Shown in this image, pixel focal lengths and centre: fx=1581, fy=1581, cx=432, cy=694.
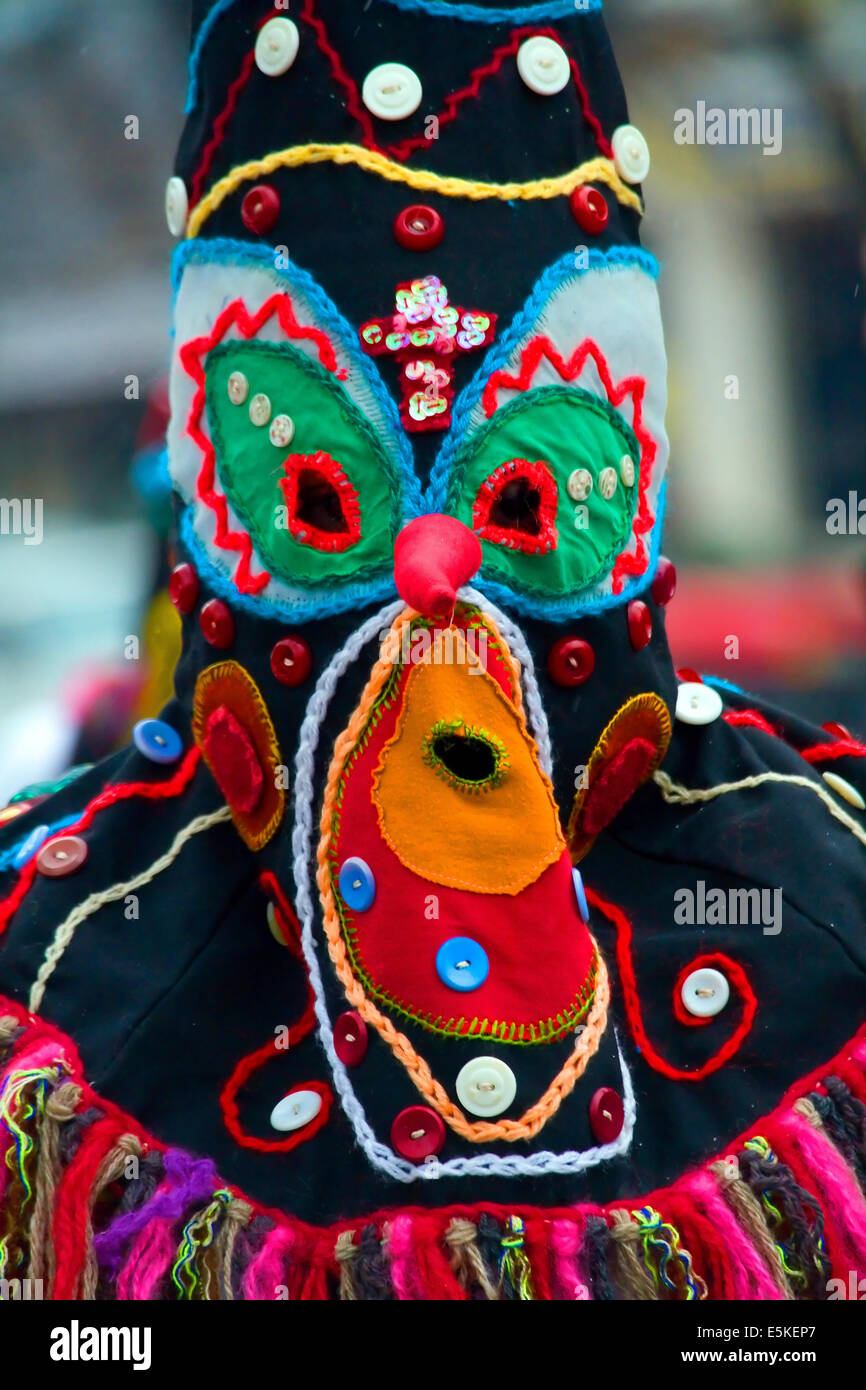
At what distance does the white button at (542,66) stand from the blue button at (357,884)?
1.84 ft

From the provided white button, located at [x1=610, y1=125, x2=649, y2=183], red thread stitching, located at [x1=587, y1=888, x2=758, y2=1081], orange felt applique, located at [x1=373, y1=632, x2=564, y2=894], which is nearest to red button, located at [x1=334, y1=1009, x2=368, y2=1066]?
orange felt applique, located at [x1=373, y1=632, x2=564, y2=894]

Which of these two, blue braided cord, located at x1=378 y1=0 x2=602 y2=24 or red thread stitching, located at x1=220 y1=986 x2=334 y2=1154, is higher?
blue braided cord, located at x1=378 y1=0 x2=602 y2=24

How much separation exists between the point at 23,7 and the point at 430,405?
1.71 metres

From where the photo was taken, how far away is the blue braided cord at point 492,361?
42.5 inches

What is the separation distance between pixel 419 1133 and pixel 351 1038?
8 centimetres

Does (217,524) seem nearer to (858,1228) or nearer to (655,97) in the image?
(858,1228)

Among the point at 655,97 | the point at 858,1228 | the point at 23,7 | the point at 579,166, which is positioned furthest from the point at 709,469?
the point at 858,1228

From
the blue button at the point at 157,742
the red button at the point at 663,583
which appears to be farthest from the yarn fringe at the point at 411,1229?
the red button at the point at 663,583

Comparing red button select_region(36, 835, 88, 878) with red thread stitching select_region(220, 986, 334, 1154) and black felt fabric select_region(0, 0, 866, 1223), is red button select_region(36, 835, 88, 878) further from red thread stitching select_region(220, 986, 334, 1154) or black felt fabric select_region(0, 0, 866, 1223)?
red thread stitching select_region(220, 986, 334, 1154)

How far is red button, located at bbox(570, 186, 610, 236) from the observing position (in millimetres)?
1134

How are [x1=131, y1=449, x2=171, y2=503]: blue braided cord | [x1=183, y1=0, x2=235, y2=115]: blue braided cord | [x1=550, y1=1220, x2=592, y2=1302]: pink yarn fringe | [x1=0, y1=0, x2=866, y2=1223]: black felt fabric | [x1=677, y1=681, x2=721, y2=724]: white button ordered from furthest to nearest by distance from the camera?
[x1=131, y1=449, x2=171, y2=503]: blue braided cord
[x1=677, y1=681, x2=721, y2=724]: white button
[x1=183, y1=0, x2=235, y2=115]: blue braided cord
[x1=0, y1=0, x2=866, y2=1223]: black felt fabric
[x1=550, y1=1220, x2=592, y2=1302]: pink yarn fringe

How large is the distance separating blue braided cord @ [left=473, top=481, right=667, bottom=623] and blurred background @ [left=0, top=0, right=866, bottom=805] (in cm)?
108

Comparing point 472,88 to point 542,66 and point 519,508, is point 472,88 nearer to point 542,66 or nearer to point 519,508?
point 542,66

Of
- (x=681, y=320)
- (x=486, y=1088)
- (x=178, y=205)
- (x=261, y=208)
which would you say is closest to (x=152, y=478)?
(x=178, y=205)
